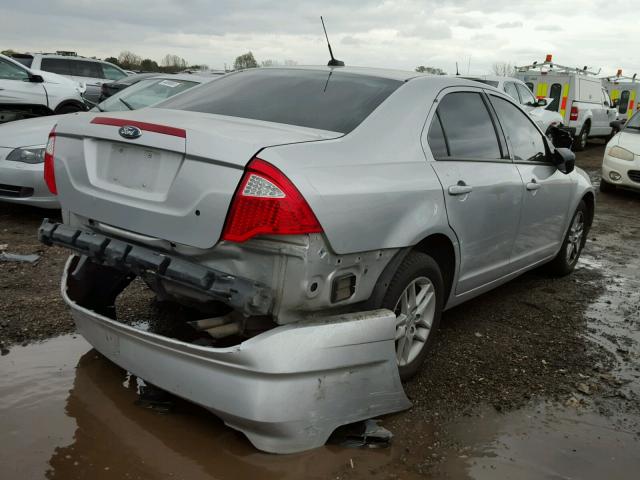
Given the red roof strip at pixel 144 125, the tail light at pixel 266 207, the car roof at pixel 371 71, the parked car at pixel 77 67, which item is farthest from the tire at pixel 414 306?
the parked car at pixel 77 67

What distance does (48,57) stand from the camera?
15.1 m

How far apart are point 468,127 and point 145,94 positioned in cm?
483

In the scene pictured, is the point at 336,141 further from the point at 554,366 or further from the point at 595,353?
the point at 595,353

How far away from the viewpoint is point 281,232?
2.37m

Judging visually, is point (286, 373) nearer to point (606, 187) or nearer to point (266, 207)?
point (266, 207)

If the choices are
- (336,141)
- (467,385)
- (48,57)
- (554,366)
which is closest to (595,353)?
(554,366)

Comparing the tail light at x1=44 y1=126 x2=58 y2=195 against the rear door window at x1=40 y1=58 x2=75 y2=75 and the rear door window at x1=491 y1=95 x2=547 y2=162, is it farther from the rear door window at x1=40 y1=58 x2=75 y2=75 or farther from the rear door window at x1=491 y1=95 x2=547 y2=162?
the rear door window at x1=40 y1=58 x2=75 y2=75

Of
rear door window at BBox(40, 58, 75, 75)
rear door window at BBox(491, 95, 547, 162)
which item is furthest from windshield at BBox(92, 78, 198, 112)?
rear door window at BBox(40, 58, 75, 75)

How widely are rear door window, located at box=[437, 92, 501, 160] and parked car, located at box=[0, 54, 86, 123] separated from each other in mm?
8036

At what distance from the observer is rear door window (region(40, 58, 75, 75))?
15.0 meters

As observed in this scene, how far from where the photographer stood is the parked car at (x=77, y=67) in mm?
14914

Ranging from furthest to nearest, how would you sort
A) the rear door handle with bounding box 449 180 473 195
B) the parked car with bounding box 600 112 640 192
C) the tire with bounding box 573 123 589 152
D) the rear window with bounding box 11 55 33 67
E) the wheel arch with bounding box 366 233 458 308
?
the tire with bounding box 573 123 589 152 < the rear window with bounding box 11 55 33 67 < the parked car with bounding box 600 112 640 192 < the rear door handle with bounding box 449 180 473 195 < the wheel arch with bounding box 366 233 458 308

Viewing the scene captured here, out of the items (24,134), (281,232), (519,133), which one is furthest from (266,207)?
(24,134)

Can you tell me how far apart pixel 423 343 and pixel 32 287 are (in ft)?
9.22
